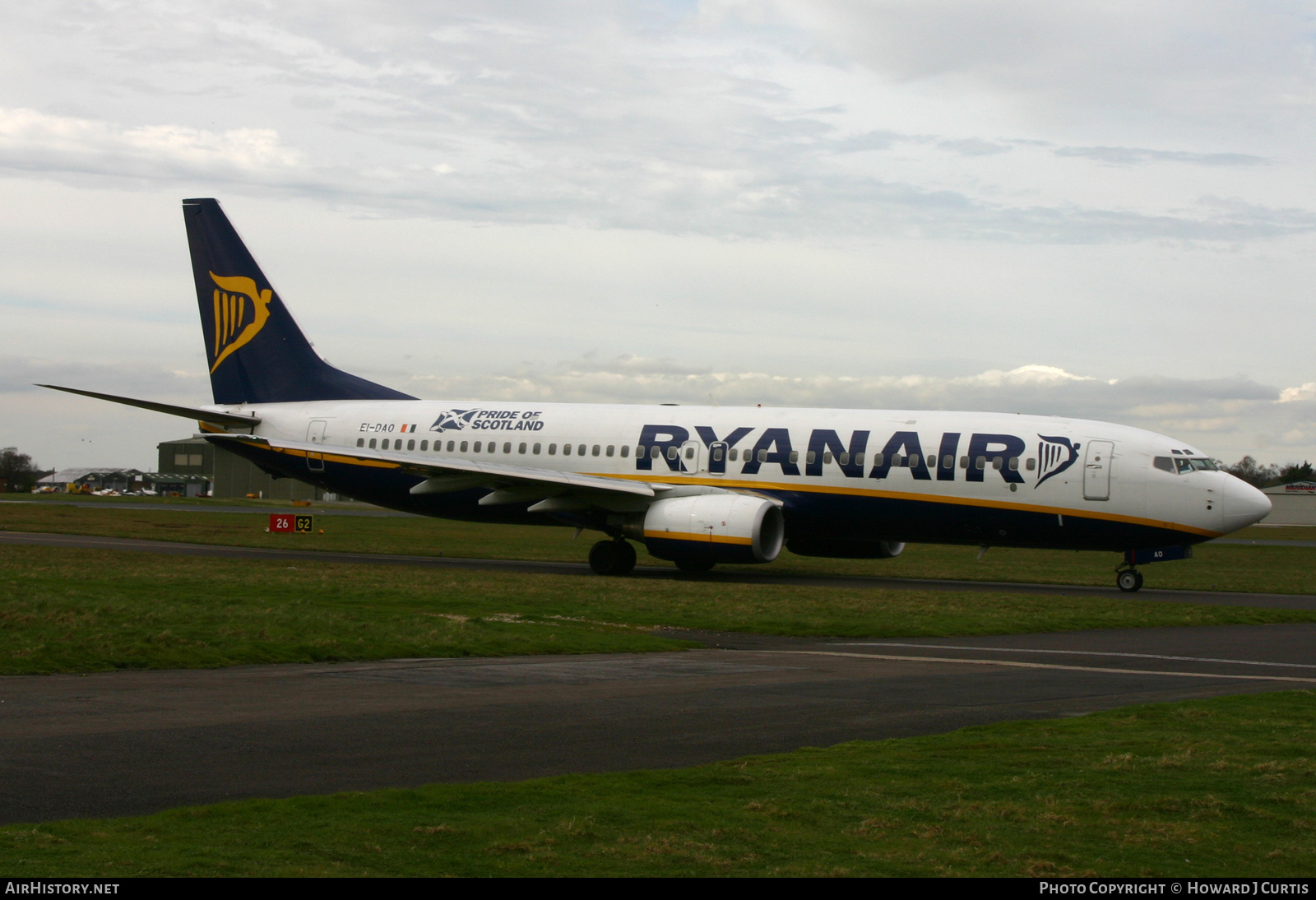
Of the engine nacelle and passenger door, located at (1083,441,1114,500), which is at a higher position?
passenger door, located at (1083,441,1114,500)

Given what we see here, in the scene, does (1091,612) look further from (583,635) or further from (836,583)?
(583,635)

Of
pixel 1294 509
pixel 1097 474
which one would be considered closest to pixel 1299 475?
pixel 1294 509

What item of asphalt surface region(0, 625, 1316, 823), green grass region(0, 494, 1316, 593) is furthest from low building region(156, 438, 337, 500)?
asphalt surface region(0, 625, 1316, 823)

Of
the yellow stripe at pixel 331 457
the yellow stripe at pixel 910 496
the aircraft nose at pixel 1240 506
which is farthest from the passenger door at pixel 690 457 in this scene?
the aircraft nose at pixel 1240 506

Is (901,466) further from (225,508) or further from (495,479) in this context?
(225,508)

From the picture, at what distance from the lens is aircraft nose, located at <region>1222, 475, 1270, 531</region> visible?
26312 mm

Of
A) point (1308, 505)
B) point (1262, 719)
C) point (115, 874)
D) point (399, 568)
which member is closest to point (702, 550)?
point (399, 568)

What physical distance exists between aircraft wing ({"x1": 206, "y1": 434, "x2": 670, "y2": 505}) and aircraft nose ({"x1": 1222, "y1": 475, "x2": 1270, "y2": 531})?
1215cm

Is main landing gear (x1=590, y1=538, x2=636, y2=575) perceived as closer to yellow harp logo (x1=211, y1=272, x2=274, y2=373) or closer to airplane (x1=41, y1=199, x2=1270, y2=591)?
airplane (x1=41, y1=199, x2=1270, y2=591)

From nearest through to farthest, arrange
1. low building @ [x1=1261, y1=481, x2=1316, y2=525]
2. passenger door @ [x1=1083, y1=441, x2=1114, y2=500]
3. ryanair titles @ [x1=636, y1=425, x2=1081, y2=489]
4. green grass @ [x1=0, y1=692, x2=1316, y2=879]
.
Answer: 1. green grass @ [x1=0, y1=692, x2=1316, y2=879]
2. passenger door @ [x1=1083, y1=441, x2=1114, y2=500]
3. ryanair titles @ [x1=636, y1=425, x2=1081, y2=489]
4. low building @ [x1=1261, y1=481, x2=1316, y2=525]

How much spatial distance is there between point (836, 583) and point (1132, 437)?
23.5 feet

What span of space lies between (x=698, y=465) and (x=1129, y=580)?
9.99m

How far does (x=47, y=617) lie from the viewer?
1510cm

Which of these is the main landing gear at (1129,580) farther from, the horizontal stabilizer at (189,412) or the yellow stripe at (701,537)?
the horizontal stabilizer at (189,412)
